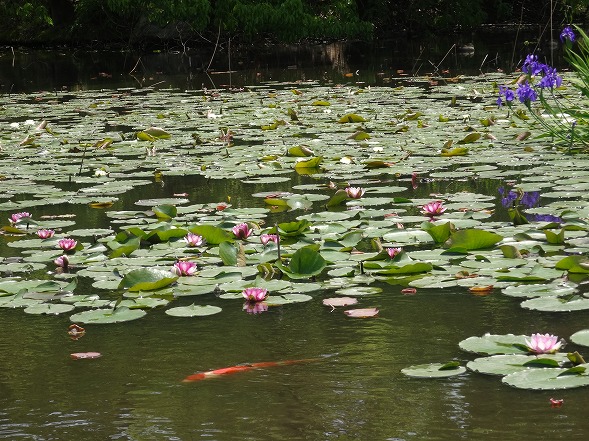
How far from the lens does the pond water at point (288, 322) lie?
1712 mm

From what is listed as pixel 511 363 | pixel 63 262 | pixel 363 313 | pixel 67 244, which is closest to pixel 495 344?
pixel 511 363

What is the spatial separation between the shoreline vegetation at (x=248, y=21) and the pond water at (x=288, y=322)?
361 inches

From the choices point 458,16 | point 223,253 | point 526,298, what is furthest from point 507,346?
point 458,16

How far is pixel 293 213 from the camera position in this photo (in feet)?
11.6

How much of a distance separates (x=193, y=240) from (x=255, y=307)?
61 cm

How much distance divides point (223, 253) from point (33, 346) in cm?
71

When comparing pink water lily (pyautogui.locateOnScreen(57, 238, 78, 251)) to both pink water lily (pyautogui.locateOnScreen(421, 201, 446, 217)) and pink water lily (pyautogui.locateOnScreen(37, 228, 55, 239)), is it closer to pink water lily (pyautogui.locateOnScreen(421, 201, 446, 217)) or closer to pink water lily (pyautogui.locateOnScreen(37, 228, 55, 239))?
pink water lily (pyautogui.locateOnScreen(37, 228, 55, 239))

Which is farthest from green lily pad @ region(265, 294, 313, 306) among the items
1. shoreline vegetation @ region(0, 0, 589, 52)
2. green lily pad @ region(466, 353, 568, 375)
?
shoreline vegetation @ region(0, 0, 589, 52)

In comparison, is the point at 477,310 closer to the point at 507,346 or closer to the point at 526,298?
the point at 526,298

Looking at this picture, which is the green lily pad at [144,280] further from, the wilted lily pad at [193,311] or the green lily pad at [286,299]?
the green lily pad at [286,299]

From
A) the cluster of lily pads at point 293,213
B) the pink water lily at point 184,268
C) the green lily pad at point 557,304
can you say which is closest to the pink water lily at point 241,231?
the cluster of lily pads at point 293,213

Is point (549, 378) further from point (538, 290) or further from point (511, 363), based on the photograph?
point (538, 290)

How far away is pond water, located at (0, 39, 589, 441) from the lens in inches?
67.4

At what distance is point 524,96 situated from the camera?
3943mm
